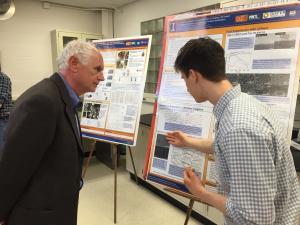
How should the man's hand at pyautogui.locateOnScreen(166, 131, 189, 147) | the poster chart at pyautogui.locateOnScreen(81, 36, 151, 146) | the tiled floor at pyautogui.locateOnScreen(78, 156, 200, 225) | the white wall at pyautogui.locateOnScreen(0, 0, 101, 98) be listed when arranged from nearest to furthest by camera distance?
the man's hand at pyautogui.locateOnScreen(166, 131, 189, 147) → the poster chart at pyautogui.locateOnScreen(81, 36, 151, 146) → the tiled floor at pyautogui.locateOnScreen(78, 156, 200, 225) → the white wall at pyautogui.locateOnScreen(0, 0, 101, 98)

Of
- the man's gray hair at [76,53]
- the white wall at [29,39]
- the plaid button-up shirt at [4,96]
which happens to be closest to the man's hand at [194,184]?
the man's gray hair at [76,53]

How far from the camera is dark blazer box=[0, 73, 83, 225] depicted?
1.02 m

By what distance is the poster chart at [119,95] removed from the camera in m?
2.21

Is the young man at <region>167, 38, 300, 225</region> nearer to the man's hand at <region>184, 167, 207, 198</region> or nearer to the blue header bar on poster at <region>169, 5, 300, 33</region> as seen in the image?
the man's hand at <region>184, 167, 207, 198</region>

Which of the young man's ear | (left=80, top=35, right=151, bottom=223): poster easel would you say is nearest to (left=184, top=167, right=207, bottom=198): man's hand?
the young man's ear

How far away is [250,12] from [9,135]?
1316 millimetres

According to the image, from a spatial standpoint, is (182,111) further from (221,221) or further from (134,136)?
(221,221)

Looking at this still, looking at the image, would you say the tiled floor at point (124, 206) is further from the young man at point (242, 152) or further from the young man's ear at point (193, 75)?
the young man's ear at point (193, 75)

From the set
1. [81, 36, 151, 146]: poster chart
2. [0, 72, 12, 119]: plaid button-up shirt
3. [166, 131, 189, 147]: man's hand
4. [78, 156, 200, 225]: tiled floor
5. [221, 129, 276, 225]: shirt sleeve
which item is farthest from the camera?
[0, 72, 12, 119]: plaid button-up shirt

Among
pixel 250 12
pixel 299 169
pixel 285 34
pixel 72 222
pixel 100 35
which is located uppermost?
pixel 100 35

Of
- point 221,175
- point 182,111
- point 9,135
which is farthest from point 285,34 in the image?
point 9,135

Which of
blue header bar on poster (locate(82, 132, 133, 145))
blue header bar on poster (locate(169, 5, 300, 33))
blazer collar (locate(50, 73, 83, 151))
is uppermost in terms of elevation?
blue header bar on poster (locate(169, 5, 300, 33))

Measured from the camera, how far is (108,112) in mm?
2383

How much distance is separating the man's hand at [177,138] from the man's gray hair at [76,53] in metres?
0.68
